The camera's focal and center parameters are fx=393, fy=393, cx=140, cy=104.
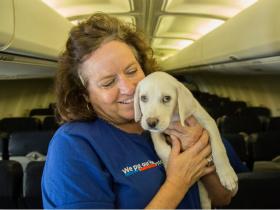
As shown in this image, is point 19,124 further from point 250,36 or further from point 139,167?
point 139,167

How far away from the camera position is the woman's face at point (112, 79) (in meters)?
1.36

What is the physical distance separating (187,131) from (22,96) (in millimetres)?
8796

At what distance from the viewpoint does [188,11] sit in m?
5.26

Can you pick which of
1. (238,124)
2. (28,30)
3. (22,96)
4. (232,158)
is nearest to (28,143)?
(28,30)

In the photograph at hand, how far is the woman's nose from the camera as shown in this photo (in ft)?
4.56

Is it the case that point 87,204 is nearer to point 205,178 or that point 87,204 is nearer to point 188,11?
point 205,178

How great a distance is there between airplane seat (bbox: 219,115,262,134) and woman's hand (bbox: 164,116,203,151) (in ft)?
12.7

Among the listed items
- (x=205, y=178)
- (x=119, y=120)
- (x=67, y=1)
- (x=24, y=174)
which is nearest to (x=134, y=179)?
(x=119, y=120)

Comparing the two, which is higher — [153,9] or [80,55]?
[153,9]

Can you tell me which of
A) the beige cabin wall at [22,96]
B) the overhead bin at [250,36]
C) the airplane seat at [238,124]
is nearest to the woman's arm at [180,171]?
the overhead bin at [250,36]

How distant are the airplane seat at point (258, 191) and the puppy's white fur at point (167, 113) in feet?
3.06

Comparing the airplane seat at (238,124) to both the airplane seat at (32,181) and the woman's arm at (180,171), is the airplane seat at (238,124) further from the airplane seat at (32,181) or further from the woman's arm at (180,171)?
the woman's arm at (180,171)

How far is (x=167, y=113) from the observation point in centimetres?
143

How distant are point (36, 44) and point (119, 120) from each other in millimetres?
1830
